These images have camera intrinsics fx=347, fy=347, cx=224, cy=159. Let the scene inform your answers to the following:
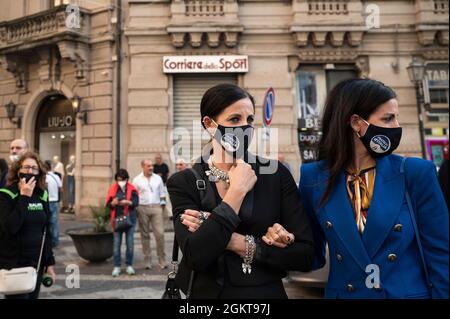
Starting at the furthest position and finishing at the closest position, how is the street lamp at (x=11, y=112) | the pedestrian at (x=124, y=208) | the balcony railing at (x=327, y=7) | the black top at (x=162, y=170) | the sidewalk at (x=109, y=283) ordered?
Answer: 1. the balcony railing at (x=327, y=7)
2. the black top at (x=162, y=170)
3. the pedestrian at (x=124, y=208)
4. the sidewalk at (x=109, y=283)
5. the street lamp at (x=11, y=112)

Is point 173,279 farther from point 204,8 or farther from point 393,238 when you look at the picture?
point 204,8

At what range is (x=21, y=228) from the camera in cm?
317

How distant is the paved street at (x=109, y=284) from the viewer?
14.7 ft

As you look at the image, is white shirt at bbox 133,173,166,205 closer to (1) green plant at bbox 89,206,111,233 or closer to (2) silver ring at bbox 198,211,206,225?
(1) green plant at bbox 89,206,111,233

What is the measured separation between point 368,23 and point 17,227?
34.9 feet

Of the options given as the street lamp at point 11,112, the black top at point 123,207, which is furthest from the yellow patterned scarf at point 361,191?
the black top at point 123,207

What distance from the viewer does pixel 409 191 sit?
1443 mm

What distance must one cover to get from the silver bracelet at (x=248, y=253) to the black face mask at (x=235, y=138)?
1.15 feet

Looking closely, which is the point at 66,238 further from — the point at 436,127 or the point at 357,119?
the point at 436,127

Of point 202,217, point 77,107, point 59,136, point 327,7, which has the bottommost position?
point 202,217

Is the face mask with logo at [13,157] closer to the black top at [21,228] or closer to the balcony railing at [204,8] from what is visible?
the black top at [21,228]

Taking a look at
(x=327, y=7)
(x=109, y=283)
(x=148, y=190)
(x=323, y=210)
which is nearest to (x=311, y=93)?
(x=327, y=7)

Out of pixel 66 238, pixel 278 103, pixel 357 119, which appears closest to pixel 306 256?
pixel 357 119

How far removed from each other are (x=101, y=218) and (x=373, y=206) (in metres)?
6.02
